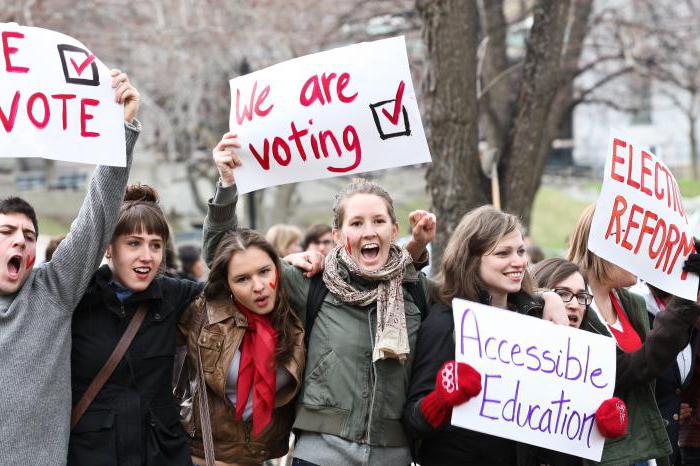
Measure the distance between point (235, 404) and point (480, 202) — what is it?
4.42m

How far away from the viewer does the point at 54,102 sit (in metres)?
3.80

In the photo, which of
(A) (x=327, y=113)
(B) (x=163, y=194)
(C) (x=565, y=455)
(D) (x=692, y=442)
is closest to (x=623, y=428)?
(C) (x=565, y=455)

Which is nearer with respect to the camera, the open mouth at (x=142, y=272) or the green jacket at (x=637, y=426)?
the open mouth at (x=142, y=272)

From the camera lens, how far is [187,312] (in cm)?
408

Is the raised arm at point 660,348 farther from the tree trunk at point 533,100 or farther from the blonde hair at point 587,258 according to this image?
the tree trunk at point 533,100

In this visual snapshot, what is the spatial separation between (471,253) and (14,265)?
5.83 feet

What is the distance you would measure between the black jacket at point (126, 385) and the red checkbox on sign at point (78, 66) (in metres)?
0.74

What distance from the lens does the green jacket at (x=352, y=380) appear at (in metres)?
3.84

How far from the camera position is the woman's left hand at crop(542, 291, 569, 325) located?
4074 millimetres

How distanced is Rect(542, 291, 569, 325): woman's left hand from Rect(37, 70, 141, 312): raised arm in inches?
69.9

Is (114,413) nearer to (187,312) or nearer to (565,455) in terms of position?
(187,312)

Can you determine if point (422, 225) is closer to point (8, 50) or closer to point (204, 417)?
point (204, 417)

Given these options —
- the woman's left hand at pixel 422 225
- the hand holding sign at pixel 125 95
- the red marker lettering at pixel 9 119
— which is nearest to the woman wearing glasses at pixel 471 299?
the woman's left hand at pixel 422 225

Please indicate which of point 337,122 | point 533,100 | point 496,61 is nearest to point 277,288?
point 337,122
